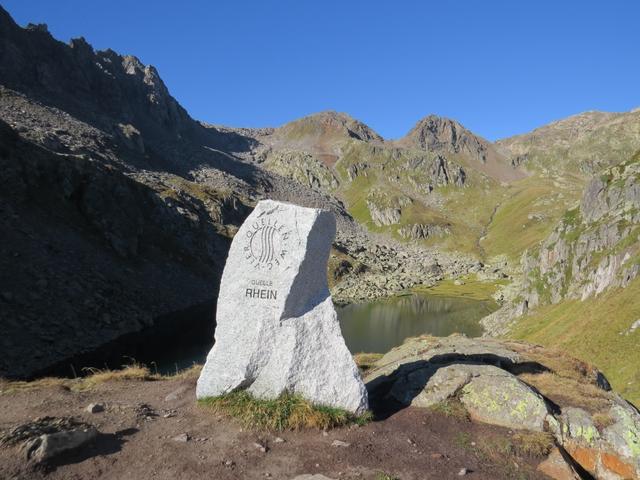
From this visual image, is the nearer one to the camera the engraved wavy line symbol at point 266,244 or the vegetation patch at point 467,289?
the engraved wavy line symbol at point 266,244

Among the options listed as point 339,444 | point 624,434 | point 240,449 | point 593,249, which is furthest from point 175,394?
point 593,249

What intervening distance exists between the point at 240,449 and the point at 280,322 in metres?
4.26

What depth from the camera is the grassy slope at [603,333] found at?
108 ft

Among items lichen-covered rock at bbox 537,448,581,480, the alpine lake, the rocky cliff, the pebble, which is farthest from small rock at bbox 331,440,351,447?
the rocky cliff

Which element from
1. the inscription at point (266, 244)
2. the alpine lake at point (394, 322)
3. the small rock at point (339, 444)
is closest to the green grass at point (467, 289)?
the alpine lake at point (394, 322)

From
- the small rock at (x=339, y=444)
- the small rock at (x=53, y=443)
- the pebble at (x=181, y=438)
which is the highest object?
the small rock at (x=53, y=443)

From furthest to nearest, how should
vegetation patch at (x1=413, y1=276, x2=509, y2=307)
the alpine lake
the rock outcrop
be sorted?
1. vegetation patch at (x1=413, y1=276, x2=509, y2=307)
2. the alpine lake
3. the rock outcrop

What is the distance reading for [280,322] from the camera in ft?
49.0

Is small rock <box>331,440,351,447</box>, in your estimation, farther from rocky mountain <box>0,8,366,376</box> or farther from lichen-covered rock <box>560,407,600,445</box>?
rocky mountain <box>0,8,366,376</box>

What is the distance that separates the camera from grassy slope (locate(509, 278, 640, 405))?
108 feet

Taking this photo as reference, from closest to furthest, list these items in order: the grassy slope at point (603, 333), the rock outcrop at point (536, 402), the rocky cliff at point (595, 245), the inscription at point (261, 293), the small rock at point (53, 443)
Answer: the small rock at point (53, 443) → the rock outcrop at point (536, 402) → the inscription at point (261, 293) → the grassy slope at point (603, 333) → the rocky cliff at point (595, 245)

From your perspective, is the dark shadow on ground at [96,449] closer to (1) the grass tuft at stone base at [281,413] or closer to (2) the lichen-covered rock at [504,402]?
(1) the grass tuft at stone base at [281,413]

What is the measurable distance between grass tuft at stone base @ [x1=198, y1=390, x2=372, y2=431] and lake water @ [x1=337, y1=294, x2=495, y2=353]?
163 ft

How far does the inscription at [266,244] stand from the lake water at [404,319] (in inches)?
1967
